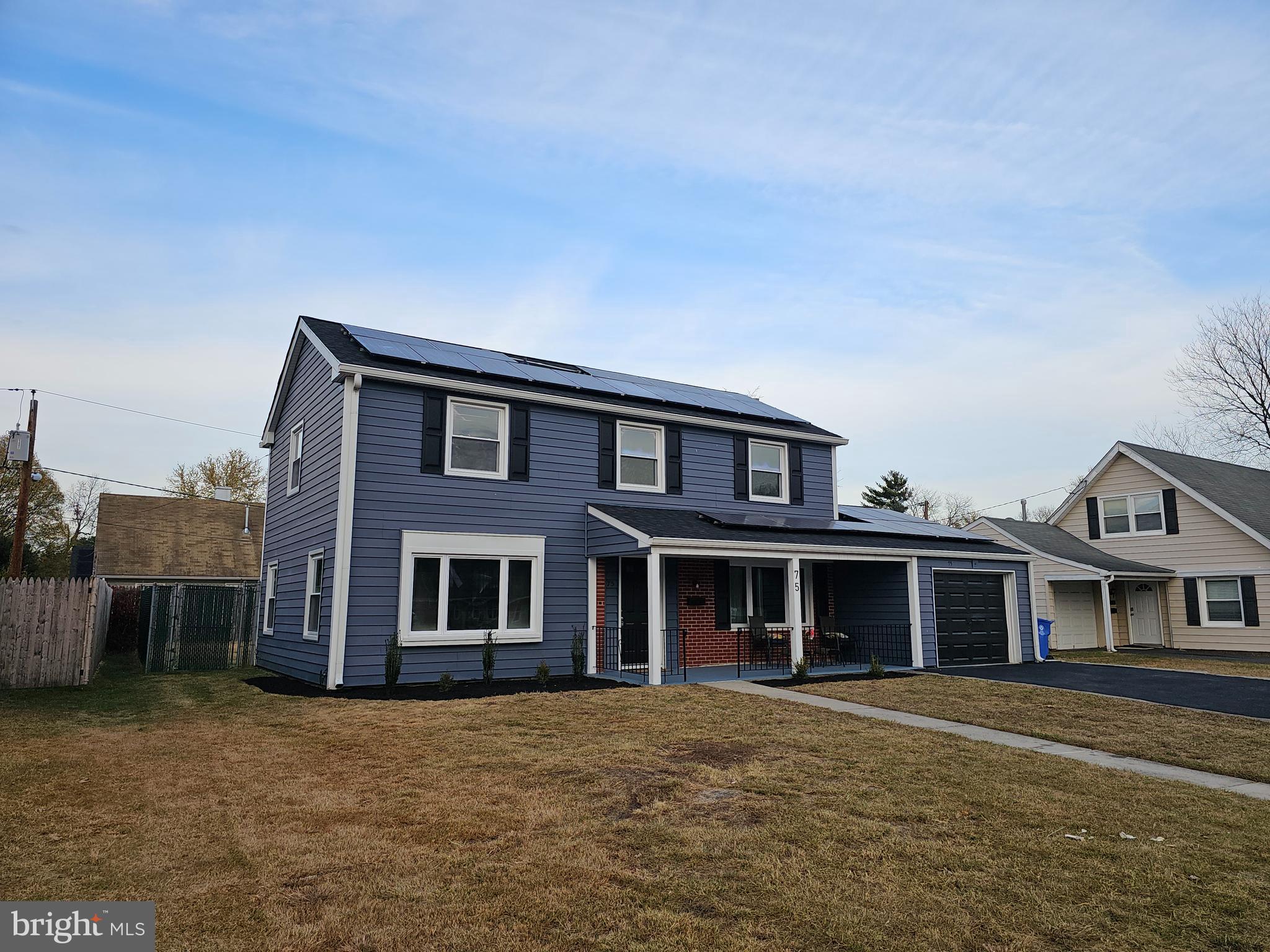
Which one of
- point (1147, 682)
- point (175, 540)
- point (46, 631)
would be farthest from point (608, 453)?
point (175, 540)

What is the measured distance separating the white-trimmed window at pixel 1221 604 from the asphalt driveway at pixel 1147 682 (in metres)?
8.52

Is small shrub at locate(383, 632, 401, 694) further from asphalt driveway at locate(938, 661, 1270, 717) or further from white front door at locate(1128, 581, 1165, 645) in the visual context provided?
white front door at locate(1128, 581, 1165, 645)

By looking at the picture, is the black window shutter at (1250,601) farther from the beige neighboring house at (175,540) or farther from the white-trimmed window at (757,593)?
the beige neighboring house at (175,540)

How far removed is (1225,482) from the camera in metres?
25.5

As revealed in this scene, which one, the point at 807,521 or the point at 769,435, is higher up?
the point at 769,435

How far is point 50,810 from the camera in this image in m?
5.55

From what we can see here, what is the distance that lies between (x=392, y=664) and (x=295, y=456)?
21.9ft

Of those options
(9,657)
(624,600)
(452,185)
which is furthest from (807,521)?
(9,657)

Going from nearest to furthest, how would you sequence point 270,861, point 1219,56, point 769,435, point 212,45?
point 270,861 → point 212,45 → point 1219,56 → point 769,435

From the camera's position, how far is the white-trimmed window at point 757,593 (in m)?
17.0

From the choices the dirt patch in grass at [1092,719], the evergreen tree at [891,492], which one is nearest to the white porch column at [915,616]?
the dirt patch in grass at [1092,719]

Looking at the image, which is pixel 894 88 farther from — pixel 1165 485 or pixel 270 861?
pixel 1165 485

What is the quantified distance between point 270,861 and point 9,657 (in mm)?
11684

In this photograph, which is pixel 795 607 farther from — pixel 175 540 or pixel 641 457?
pixel 175 540
